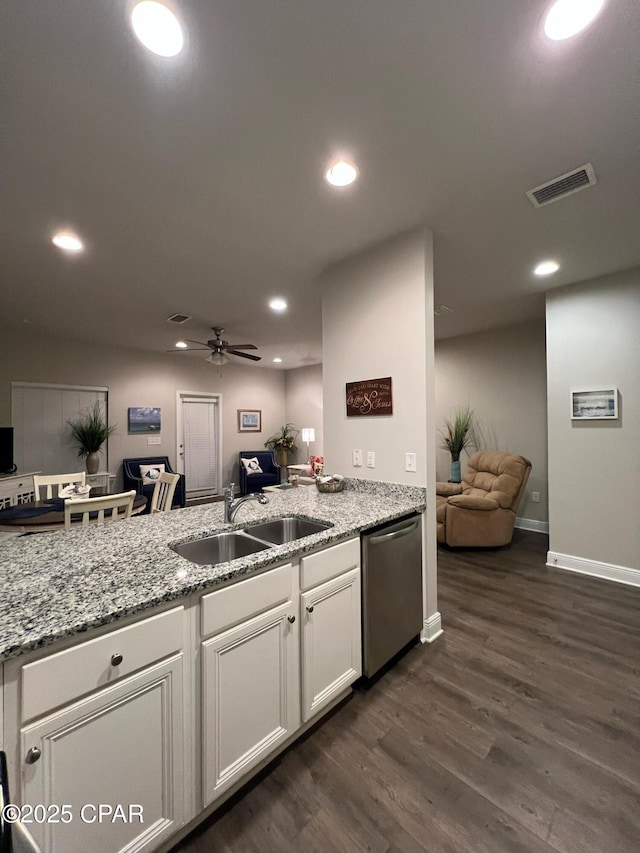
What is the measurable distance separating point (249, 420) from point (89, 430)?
3060 millimetres

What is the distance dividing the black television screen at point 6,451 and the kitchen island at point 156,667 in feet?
11.8

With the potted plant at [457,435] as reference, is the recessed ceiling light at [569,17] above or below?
above

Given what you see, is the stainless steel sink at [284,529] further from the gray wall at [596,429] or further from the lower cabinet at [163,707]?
the gray wall at [596,429]

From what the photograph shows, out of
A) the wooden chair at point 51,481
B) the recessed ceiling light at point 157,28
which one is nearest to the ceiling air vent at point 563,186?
the recessed ceiling light at point 157,28

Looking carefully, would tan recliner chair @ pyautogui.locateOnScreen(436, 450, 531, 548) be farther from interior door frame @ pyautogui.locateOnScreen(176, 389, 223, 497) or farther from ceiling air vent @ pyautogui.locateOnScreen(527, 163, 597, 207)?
interior door frame @ pyautogui.locateOnScreen(176, 389, 223, 497)

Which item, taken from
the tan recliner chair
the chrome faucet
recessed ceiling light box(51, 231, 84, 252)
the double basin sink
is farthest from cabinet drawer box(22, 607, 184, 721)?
the tan recliner chair

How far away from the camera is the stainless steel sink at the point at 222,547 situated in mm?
1726

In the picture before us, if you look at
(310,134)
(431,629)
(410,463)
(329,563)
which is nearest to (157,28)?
(310,134)

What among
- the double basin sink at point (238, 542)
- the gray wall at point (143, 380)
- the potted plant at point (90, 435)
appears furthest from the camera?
the potted plant at point (90, 435)

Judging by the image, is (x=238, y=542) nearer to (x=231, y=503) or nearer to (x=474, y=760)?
(x=231, y=503)

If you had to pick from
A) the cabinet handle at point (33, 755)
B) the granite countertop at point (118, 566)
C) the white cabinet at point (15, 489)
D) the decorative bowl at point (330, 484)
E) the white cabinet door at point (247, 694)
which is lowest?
the white cabinet door at point (247, 694)

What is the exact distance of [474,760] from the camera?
4.86ft

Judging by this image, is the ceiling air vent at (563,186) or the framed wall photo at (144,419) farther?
the framed wall photo at (144,419)

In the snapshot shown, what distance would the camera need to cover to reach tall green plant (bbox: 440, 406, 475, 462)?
4.89 m
